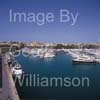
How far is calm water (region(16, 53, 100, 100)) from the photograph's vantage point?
4.00 meters

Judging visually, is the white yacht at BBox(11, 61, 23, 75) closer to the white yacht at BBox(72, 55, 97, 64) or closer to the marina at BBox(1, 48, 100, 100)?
the marina at BBox(1, 48, 100, 100)

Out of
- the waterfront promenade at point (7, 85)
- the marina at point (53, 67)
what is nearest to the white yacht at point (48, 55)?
the marina at point (53, 67)

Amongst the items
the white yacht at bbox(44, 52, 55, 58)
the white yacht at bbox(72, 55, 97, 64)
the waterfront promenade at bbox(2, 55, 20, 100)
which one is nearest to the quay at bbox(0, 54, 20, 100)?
the waterfront promenade at bbox(2, 55, 20, 100)

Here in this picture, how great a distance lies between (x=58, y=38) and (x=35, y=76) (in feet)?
1.63

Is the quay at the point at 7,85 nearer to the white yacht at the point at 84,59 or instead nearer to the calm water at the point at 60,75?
the calm water at the point at 60,75

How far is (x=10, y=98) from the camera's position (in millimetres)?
3891

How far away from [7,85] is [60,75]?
583 mm

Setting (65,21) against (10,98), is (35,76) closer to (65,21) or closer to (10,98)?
(10,98)

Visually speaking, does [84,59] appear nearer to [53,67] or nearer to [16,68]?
[53,67]

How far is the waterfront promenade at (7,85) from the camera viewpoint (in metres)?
3.91

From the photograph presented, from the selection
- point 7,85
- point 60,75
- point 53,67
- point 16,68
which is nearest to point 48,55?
point 53,67

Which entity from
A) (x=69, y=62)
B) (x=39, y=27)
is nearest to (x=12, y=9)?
(x=39, y=27)

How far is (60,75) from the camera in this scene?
402 centimetres

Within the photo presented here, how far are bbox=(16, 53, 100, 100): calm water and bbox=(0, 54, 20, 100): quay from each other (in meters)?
0.07
